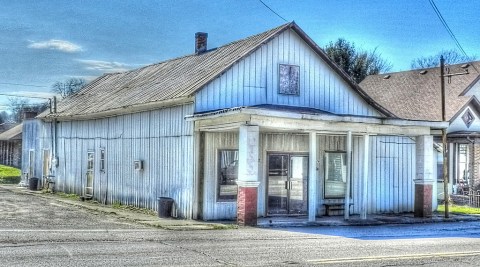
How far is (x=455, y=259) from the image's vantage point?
12633mm

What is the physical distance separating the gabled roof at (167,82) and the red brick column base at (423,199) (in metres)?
3.51

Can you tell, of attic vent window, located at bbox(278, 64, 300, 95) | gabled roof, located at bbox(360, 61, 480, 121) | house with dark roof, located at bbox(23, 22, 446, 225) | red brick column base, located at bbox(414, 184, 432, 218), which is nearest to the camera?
house with dark roof, located at bbox(23, 22, 446, 225)

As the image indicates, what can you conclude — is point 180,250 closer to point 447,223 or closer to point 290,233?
point 290,233

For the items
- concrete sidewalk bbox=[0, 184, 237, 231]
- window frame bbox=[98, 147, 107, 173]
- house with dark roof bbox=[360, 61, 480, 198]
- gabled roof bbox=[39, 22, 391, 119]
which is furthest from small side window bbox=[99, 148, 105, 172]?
house with dark roof bbox=[360, 61, 480, 198]

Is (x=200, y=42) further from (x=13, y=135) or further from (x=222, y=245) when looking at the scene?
(x=13, y=135)

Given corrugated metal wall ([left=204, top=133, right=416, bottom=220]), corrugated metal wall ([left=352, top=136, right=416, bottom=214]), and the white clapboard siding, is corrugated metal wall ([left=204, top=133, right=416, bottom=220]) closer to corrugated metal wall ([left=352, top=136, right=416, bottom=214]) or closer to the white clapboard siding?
corrugated metal wall ([left=352, top=136, right=416, bottom=214])

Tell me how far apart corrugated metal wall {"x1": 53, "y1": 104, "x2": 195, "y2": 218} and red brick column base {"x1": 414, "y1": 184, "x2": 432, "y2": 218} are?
27.1ft

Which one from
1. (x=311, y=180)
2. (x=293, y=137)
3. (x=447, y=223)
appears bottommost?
(x=447, y=223)

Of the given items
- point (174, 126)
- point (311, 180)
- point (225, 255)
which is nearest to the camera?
point (225, 255)

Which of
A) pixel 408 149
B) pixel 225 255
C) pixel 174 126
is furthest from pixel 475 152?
pixel 225 255

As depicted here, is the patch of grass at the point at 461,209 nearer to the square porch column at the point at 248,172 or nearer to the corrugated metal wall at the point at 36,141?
the square porch column at the point at 248,172

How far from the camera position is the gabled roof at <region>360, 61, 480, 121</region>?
3444cm

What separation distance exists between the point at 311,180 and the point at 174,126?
507 centimetres

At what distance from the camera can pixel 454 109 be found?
3381 centimetres
